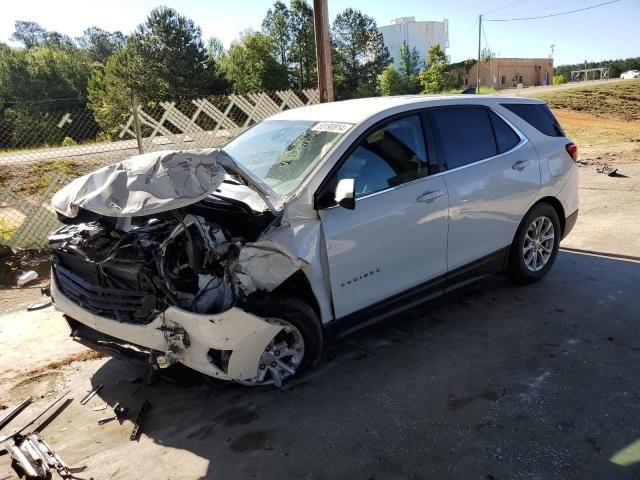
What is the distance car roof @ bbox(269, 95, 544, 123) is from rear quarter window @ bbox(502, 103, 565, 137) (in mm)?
113

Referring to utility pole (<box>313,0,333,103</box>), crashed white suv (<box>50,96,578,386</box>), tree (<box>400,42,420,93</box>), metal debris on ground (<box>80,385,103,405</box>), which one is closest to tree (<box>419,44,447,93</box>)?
tree (<box>400,42,420,93</box>)

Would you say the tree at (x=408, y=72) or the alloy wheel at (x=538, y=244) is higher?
the tree at (x=408, y=72)

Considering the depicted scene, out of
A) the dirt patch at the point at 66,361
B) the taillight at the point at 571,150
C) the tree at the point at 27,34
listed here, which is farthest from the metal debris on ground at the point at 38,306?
the tree at the point at 27,34

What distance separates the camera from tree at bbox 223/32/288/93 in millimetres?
50156

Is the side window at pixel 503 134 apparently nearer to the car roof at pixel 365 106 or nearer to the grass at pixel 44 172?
Answer: the car roof at pixel 365 106

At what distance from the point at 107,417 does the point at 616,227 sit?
6476mm

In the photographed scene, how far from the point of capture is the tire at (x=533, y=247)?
15.3 ft

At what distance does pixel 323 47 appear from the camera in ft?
24.4

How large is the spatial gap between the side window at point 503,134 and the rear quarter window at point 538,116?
0.24 meters

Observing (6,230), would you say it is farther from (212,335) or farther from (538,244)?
(538,244)

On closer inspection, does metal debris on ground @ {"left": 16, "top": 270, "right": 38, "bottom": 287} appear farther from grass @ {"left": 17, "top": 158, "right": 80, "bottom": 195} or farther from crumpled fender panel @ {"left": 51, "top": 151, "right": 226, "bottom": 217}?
crumpled fender panel @ {"left": 51, "top": 151, "right": 226, "bottom": 217}

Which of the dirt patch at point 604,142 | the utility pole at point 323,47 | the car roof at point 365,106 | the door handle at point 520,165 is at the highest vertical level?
the utility pole at point 323,47

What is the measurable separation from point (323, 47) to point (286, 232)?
517cm

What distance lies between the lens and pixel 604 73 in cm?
8862
